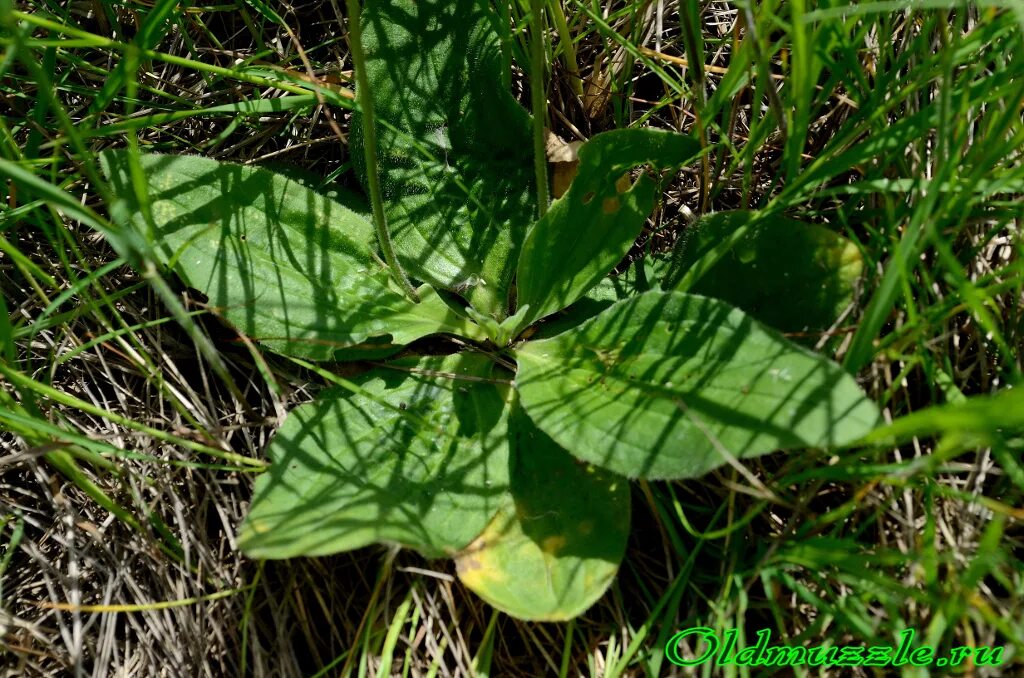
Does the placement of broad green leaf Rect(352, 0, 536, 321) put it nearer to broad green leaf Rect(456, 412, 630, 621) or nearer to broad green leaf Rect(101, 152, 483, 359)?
broad green leaf Rect(101, 152, 483, 359)

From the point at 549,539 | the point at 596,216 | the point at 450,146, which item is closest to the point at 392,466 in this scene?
the point at 549,539

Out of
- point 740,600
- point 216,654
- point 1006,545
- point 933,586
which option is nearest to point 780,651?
point 740,600

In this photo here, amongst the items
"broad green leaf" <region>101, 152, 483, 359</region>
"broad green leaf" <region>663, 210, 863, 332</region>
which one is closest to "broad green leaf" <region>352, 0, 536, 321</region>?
"broad green leaf" <region>101, 152, 483, 359</region>

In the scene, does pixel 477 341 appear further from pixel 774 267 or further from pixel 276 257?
pixel 774 267

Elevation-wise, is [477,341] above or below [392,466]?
above

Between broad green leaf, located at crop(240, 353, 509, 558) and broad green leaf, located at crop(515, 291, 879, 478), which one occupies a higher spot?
broad green leaf, located at crop(515, 291, 879, 478)

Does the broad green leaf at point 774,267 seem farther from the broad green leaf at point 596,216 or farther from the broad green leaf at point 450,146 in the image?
the broad green leaf at point 450,146

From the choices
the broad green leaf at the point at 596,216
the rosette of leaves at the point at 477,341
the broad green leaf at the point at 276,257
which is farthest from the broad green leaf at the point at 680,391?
the broad green leaf at the point at 276,257
